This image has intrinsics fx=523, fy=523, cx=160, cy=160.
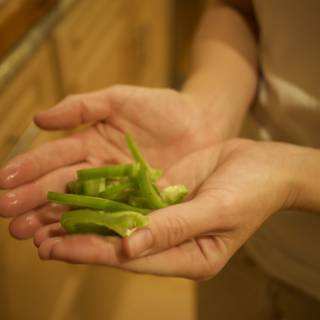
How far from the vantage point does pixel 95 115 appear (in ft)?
2.21

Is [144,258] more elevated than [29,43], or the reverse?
[29,43]

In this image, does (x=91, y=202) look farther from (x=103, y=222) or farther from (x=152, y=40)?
(x=152, y=40)

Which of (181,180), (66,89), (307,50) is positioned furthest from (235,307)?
(66,89)

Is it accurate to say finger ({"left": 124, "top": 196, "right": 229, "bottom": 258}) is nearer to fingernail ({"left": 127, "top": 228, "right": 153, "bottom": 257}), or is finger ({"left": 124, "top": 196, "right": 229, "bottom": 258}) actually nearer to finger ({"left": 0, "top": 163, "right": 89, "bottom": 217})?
fingernail ({"left": 127, "top": 228, "right": 153, "bottom": 257})

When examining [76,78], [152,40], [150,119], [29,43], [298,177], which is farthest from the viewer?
[152,40]

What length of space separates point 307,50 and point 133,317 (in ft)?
3.06

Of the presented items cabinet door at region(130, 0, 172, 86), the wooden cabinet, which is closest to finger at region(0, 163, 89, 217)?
the wooden cabinet

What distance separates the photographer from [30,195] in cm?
59

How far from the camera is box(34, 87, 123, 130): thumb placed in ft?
2.14

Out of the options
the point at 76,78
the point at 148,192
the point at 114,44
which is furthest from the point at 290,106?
the point at 114,44

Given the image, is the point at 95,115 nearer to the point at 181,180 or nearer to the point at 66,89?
the point at 181,180

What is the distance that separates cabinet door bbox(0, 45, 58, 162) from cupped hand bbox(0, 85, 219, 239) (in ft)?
0.40

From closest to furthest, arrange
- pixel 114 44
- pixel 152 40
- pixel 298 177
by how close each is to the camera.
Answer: pixel 298 177, pixel 114 44, pixel 152 40

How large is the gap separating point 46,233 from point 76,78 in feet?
2.00
